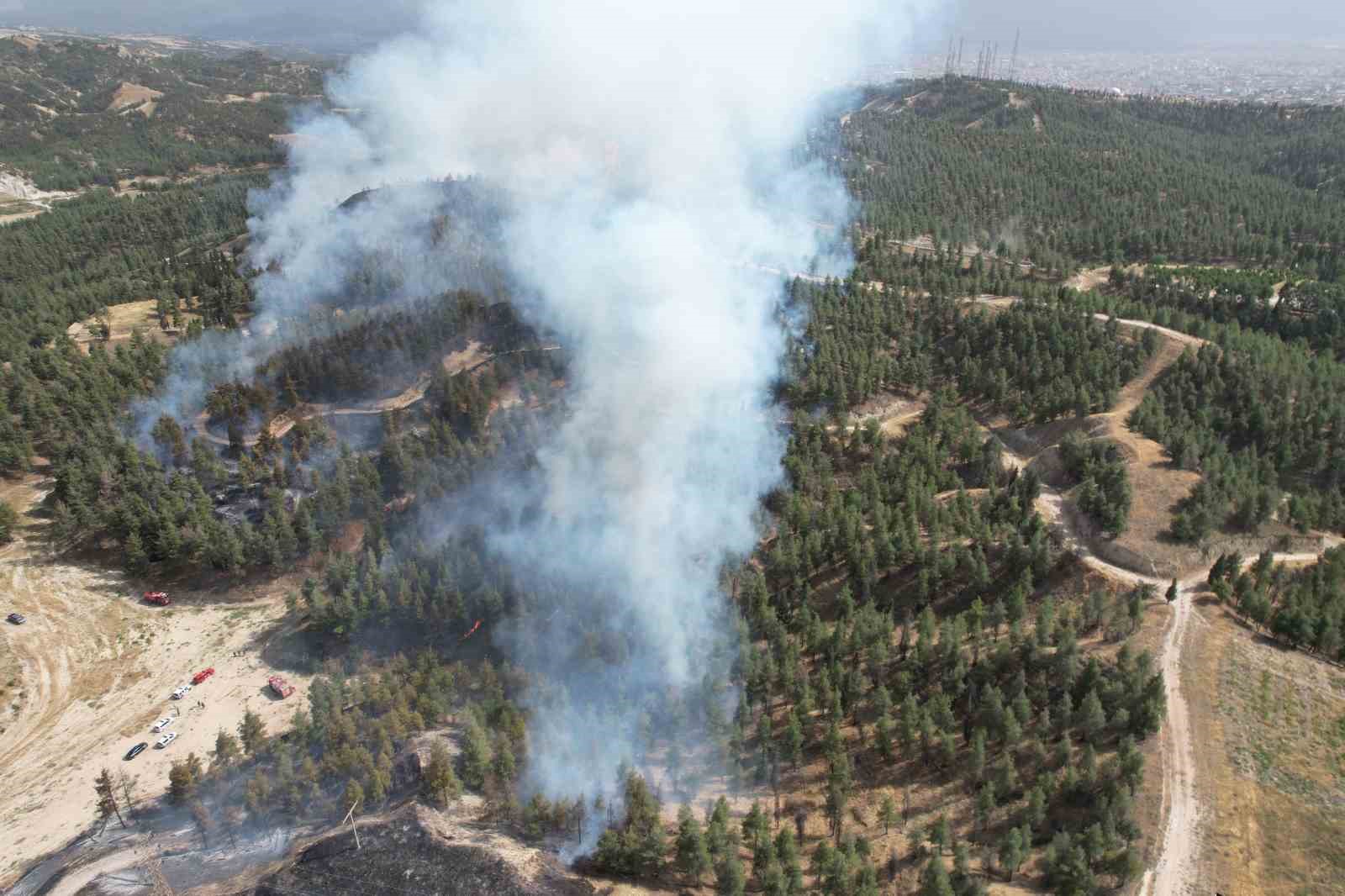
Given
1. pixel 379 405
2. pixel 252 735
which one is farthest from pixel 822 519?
pixel 379 405

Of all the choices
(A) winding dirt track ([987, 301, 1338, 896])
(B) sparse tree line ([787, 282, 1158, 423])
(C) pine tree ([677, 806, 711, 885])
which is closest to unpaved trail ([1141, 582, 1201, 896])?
(A) winding dirt track ([987, 301, 1338, 896])

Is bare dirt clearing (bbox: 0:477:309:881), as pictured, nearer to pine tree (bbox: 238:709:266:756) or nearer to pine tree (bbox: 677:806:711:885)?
pine tree (bbox: 238:709:266:756)

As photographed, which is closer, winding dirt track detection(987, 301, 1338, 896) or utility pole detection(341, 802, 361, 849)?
winding dirt track detection(987, 301, 1338, 896)

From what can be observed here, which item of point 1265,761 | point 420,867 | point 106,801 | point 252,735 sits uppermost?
point 1265,761

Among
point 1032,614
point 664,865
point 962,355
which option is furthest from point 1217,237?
point 664,865

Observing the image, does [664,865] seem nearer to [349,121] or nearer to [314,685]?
[314,685]

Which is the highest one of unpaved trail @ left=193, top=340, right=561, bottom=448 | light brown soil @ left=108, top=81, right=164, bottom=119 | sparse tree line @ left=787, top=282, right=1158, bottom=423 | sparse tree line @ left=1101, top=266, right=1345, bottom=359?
light brown soil @ left=108, top=81, right=164, bottom=119

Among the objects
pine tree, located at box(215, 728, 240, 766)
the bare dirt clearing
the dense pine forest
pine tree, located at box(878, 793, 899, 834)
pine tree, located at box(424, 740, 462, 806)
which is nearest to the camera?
pine tree, located at box(878, 793, 899, 834)

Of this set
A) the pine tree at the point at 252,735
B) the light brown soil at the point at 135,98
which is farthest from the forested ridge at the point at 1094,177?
the light brown soil at the point at 135,98

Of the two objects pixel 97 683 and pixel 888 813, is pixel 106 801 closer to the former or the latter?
pixel 97 683

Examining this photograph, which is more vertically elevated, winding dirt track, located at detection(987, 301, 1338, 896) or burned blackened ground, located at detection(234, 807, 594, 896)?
winding dirt track, located at detection(987, 301, 1338, 896)
